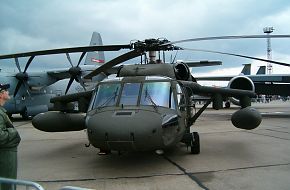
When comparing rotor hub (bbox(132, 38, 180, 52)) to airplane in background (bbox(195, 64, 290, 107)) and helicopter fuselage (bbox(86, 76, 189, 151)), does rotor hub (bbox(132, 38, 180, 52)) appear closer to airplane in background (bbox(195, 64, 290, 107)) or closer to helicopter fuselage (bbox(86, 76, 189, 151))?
helicopter fuselage (bbox(86, 76, 189, 151))

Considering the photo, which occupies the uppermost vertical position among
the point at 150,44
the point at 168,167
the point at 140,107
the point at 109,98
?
the point at 150,44

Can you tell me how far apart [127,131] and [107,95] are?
169 centimetres

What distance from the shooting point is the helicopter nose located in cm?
599

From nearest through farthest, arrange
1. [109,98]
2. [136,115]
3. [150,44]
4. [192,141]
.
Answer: [136,115] < [109,98] < [192,141] < [150,44]

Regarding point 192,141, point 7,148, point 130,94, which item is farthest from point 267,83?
point 7,148

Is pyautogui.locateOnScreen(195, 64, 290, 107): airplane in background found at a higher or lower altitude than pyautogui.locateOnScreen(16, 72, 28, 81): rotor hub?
lower

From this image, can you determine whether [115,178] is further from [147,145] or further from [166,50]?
[166,50]

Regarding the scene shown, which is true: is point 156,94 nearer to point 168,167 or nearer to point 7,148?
point 168,167

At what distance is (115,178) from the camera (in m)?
6.25

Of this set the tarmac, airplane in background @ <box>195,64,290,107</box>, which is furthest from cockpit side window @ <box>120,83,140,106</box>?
airplane in background @ <box>195,64,290,107</box>

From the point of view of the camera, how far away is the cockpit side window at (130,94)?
7.06 metres

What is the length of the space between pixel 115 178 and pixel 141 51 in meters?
4.08

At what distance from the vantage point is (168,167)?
7.08m

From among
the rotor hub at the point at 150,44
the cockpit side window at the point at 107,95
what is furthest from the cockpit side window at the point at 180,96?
the rotor hub at the point at 150,44
